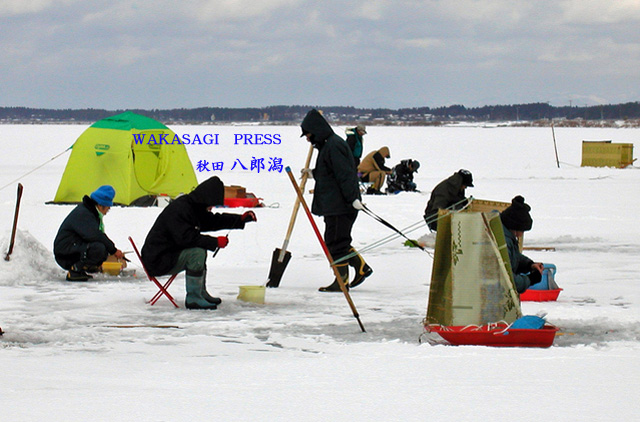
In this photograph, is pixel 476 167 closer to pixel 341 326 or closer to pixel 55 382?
pixel 341 326

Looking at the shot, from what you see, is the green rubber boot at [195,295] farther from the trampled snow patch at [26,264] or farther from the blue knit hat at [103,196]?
the trampled snow patch at [26,264]

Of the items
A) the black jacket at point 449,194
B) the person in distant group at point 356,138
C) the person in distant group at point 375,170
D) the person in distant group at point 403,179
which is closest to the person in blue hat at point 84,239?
the black jacket at point 449,194

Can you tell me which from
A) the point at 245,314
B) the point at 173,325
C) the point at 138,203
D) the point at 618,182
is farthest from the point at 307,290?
the point at 618,182

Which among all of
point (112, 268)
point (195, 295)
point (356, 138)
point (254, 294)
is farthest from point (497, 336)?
point (356, 138)

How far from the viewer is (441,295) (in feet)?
19.0

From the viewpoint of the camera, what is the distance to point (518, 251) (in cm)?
634

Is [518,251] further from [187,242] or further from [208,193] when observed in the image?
[187,242]

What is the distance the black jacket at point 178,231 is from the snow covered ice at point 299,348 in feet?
1.26

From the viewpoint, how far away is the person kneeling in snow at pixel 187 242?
689 cm

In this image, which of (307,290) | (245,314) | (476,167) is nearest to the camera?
(245,314)

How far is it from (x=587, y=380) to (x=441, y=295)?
1400 mm

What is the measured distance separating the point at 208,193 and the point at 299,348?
5.94ft

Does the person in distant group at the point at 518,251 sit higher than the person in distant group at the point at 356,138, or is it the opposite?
the person in distant group at the point at 356,138

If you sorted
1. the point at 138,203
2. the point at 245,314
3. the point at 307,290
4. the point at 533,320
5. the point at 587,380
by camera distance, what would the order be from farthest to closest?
1. the point at 138,203
2. the point at 307,290
3. the point at 245,314
4. the point at 533,320
5. the point at 587,380
